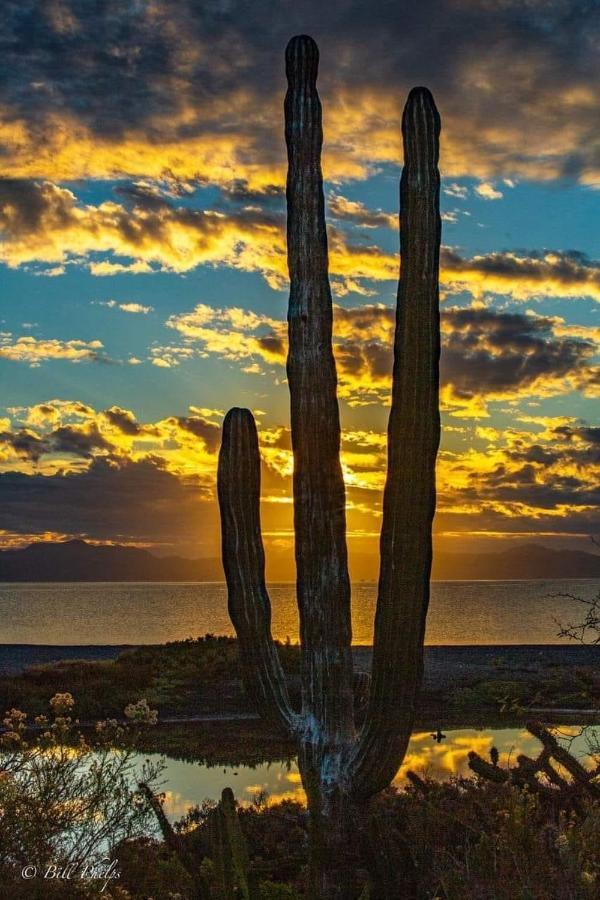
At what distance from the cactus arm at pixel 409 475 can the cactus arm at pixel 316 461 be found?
52 centimetres

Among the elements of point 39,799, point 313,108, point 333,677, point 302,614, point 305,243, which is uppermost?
point 313,108

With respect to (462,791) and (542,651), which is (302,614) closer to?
(462,791)

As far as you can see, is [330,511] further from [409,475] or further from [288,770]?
[288,770]

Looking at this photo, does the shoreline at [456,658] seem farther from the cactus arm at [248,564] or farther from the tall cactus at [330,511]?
the tall cactus at [330,511]

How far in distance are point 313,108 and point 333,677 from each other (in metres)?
5.26

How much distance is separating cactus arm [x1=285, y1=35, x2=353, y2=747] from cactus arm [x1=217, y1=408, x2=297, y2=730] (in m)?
0.39

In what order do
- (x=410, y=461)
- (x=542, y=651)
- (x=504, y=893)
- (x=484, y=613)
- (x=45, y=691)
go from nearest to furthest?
(x=504, y=893), (x=410, y=461), (x=45, y=691), (x=542, y=651), (x=484, y=613)

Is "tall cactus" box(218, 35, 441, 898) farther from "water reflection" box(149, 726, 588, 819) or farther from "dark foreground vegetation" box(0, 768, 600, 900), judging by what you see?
"water reflection" box(149, 726, 588, 819)

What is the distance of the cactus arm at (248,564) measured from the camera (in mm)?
9062

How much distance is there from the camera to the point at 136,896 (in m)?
7.61

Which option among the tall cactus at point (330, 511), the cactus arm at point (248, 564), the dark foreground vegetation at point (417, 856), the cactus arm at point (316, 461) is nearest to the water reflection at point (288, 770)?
the dark foreground vegetation at point (417, 856)

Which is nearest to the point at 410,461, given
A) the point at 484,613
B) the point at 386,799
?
the point at 386,799

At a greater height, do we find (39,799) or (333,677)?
(333,677)

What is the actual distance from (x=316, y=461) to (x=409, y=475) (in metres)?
0.95
